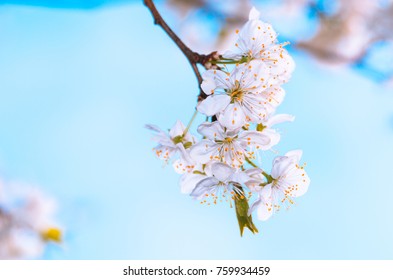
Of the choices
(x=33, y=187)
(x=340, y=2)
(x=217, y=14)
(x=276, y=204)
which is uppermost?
(x=340, y=2)

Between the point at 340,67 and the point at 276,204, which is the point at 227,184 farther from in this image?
the point at 340,67

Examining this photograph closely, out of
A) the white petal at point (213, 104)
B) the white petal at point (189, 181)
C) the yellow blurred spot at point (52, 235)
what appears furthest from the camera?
the yellow blurred spot at point (52, 235)

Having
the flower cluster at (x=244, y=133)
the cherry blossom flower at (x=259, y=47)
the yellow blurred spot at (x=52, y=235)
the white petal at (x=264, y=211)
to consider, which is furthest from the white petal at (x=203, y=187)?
the yellow blurred spot at (x=52, y=235)

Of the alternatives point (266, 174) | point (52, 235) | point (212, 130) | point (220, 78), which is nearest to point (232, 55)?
point (220, 78)

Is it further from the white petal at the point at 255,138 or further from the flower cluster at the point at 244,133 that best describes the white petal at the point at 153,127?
the white petal at the point at 255,138
